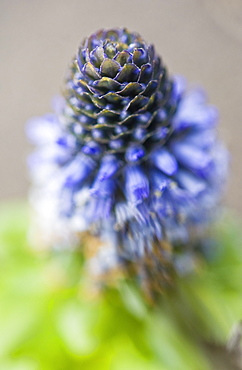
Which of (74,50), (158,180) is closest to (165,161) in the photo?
(158,180)

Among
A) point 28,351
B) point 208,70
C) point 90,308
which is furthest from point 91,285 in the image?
point 208,70

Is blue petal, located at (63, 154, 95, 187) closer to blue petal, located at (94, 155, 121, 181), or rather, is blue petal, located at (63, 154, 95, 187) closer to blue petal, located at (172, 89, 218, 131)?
blue petal, located at (94, 155, 121, 181)

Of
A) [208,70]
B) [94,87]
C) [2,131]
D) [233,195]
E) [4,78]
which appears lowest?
[94,87]

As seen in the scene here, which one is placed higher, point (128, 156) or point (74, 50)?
point (74, 50)

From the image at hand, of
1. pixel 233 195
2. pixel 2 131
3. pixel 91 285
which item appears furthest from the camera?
pixel 2 131

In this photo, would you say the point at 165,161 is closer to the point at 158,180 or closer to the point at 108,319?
the point at 158,180

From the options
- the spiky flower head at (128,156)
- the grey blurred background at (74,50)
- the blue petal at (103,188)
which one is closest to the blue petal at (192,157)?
the spiky flower head at (128,156)

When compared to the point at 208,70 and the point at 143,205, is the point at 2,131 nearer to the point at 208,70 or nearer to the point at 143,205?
the point at 208,70
